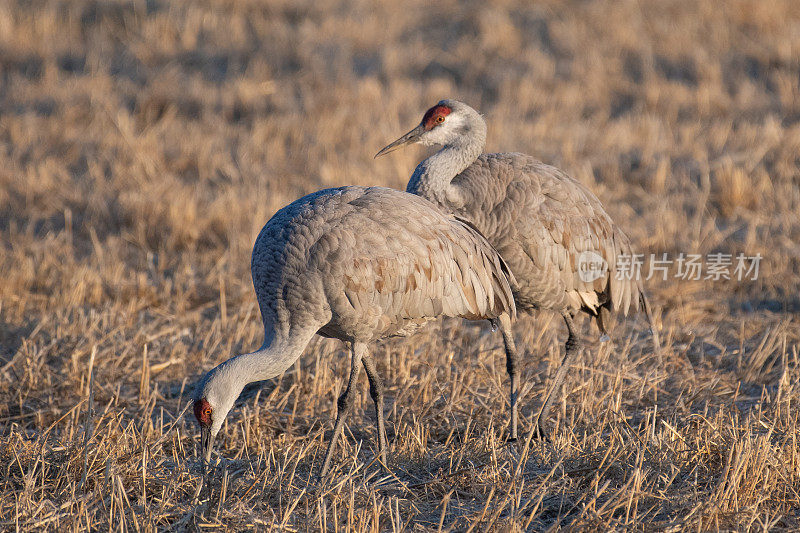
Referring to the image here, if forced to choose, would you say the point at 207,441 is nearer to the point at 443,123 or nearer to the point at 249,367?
the point at 249,367

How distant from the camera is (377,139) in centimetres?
855

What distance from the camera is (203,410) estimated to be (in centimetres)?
367

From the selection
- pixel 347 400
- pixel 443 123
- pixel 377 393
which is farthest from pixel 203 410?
pixel 443 123

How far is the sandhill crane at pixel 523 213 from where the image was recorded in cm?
446

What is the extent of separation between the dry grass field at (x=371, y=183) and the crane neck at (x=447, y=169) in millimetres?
966

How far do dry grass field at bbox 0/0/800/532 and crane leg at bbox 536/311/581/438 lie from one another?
0.07m

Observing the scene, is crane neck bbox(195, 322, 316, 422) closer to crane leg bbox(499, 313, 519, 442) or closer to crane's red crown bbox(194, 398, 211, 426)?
crane's red crown bbox(194, 398, 211, 426)

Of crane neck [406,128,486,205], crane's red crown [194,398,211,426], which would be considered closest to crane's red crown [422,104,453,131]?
crane neck [406,128,486,205]

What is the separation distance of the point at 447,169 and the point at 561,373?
1178 mm

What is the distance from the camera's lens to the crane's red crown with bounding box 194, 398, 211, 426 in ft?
12.0

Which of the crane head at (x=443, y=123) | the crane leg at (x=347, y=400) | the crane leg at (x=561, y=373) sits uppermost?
the crane head at (x=443, y=123)

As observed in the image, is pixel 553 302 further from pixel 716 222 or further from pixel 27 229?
Result: pixel 27 229

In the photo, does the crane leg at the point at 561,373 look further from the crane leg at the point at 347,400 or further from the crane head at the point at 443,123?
the crane head at the point at 443,123

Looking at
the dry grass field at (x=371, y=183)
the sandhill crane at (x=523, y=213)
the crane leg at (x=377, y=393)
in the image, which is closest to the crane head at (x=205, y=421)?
the dry grass field at (x=371, y=183)
